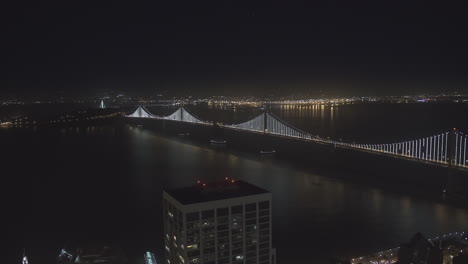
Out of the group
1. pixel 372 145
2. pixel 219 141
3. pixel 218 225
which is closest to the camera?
pixel 218 225

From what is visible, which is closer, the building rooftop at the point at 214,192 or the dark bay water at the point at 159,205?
the building rooftop at the point at 214,192

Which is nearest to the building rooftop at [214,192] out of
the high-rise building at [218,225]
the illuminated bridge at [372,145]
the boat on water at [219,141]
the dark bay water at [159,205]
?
the high-rise building at [218,225]

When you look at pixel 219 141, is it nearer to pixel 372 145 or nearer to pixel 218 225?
pixel 372 145

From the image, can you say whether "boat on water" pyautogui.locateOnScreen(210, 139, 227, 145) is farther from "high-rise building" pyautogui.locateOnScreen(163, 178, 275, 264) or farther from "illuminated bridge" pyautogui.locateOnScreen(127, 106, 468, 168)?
"high-rise building" pyautogui.locateOnScreen(163, 178, 275, 264)

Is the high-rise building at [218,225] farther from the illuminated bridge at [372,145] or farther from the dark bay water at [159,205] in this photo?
the illuminated bridge at [372,145]

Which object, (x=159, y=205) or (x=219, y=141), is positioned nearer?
(x=159, y=205)

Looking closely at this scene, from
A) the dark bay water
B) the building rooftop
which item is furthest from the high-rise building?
the dark bay water

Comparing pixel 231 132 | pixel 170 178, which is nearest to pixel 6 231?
pixel 170 178

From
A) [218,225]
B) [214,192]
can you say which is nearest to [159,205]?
[214,192]
